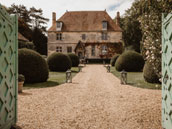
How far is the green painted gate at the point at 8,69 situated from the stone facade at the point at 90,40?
29.3m

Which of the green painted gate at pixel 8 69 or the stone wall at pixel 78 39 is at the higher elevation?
the stone wall at pixel 78 39

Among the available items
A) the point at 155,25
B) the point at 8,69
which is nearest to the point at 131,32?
the point at 155,25

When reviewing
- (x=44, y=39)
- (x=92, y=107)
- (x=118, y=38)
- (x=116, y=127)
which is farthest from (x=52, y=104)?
(x=44, y=39)

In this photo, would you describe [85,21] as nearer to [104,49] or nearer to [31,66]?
[104,49]

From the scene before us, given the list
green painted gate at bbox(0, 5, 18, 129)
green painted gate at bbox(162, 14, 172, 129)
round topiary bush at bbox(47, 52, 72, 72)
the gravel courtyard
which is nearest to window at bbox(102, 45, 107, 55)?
round topiary bush at bbox(47, 52, 72, 72)

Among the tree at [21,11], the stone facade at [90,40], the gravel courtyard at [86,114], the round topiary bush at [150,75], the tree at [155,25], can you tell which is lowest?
the gravel courtyard at [86,114]

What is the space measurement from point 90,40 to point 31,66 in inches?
970

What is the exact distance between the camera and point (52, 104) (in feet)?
17.2

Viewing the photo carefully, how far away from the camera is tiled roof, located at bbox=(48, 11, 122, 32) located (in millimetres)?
32844

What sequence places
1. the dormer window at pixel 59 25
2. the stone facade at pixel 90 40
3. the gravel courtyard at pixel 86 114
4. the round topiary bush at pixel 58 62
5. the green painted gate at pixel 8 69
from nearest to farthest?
1. the green painted gate at pixel 8 69
2. the gravel courtyard at pixel 86 114
3. the round topiary bush at pixel 58 62
4. the stone facade at pixel 90 40
5. the dormer window at pixel 59 25

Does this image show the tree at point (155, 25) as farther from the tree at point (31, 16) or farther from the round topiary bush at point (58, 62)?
the tree at point (31, 16)

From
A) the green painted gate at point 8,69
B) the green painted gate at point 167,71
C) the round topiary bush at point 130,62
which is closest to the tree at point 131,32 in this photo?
the round topiary bush at point 130,62

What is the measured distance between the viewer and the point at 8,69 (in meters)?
2.91

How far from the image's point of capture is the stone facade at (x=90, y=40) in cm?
3256
